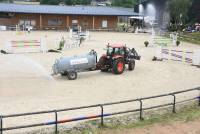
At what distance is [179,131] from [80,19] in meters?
56.0

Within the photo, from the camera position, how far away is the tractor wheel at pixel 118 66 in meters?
23.2

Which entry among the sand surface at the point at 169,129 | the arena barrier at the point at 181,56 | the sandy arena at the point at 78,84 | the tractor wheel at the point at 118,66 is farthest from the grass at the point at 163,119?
the arena barrier at the point at 181,56

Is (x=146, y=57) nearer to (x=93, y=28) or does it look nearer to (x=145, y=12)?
(x=93, y=28)

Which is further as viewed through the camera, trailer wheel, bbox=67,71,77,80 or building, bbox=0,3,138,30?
building, bbox=0,3,138,30

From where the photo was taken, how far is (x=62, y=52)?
107 feet

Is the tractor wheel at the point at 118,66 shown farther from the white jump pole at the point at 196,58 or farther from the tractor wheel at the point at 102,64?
the white jump pole at the point at 196,58

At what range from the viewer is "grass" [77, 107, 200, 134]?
1292 cm

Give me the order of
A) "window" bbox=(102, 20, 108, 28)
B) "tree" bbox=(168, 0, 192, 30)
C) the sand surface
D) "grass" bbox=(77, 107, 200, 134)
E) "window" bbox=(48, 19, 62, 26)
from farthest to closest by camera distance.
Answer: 1. "window" bbox=(102, 20, 108, 28)
2. "window" bbox=(48, 19, 62, 26)
3. "tree" bbox=(168, 0, 192, 30)
4. "grass" bbox=(77, 107, 200, 134)
5. the sand surface

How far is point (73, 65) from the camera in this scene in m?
21.9

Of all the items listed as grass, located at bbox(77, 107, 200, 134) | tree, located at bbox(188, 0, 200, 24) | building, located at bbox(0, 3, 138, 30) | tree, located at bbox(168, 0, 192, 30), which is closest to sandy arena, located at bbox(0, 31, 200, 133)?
grass, located at bbox(77, 107, 200, 134)

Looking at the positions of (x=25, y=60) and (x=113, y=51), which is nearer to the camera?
(x=113, y=51)

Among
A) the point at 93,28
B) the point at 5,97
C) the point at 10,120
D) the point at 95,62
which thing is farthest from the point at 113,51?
the point at 93,28

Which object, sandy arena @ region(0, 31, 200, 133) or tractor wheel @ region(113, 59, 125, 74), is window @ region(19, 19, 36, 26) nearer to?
sandy arena @ region(0, 31, 200, 133)

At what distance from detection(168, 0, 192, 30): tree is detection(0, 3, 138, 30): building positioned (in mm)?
7548
